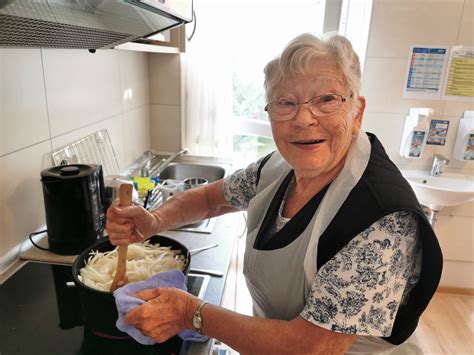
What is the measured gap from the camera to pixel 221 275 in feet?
3.52

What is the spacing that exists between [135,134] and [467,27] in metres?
2.13

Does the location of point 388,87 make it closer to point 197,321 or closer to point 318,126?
point 318,126

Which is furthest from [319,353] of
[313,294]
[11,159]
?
[11,159]

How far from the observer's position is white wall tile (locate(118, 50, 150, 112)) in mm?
1846

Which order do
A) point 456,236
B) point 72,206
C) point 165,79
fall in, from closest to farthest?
point 72,206, point 165,79, point 456,236

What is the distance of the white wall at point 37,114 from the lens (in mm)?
1044

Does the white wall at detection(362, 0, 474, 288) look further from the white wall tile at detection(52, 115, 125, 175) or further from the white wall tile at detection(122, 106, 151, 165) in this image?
the white wall tile at detection(52, 115, 125, 175)

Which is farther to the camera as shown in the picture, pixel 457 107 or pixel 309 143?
pixel 457 107

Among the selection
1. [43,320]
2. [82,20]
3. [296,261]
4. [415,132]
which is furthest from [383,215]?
[415,132]

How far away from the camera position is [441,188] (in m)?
2.23

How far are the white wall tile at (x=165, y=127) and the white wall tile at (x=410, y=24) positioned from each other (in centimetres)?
132

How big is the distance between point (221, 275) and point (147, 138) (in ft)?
4.65

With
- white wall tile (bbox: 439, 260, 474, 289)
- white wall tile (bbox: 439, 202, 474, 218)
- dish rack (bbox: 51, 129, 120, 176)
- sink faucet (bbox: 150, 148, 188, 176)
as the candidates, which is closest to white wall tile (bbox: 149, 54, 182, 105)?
sink faucet (bbox: 150, 148, 188, 176)

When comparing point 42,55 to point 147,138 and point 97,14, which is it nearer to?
point 97,14
